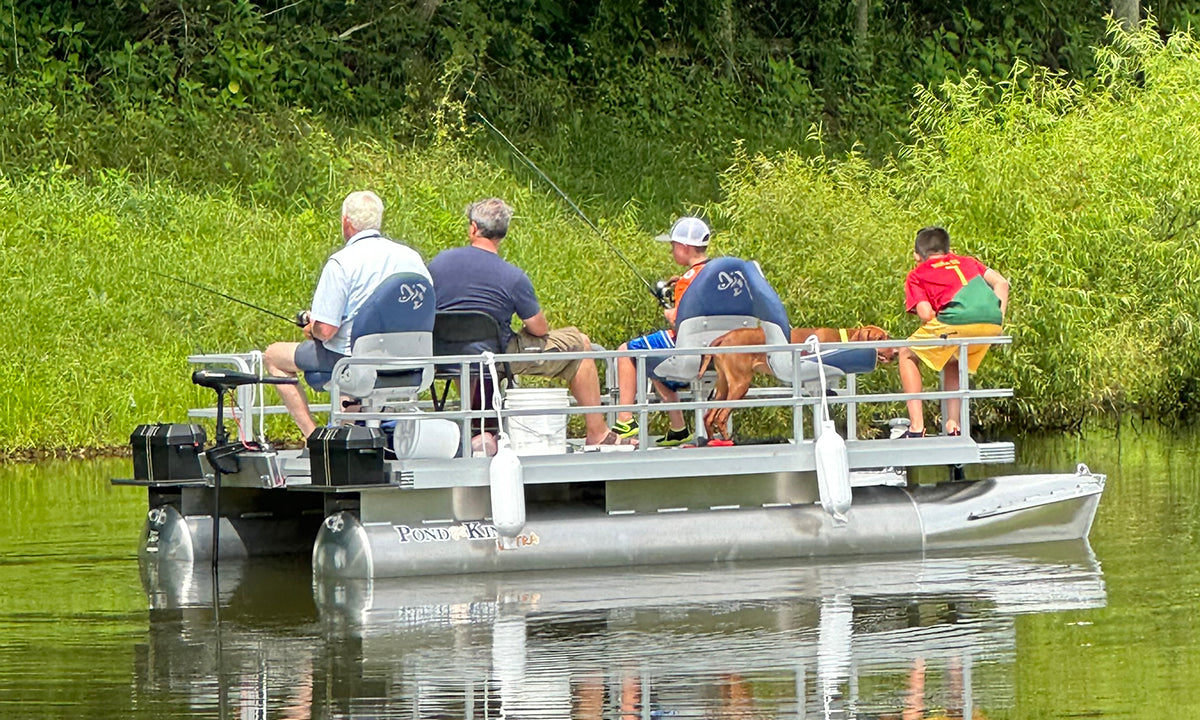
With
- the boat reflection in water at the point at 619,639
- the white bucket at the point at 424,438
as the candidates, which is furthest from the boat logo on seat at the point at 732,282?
the white bucket at the point at 424,438

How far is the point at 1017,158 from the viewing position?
2048 centimetres

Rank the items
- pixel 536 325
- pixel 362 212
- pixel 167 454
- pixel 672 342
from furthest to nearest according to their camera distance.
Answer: pixel 672 342 → pixel 167 454 → pixel 536 325 → pixel 362 212

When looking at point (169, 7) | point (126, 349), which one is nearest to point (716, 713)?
point (126, 349)

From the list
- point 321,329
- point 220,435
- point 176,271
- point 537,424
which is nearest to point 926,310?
point 537,424

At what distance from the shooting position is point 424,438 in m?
10.7

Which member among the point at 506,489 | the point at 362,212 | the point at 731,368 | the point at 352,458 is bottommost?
the point at 506,489

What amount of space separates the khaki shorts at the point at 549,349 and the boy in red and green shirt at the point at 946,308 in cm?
172

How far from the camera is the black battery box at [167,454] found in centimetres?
1180

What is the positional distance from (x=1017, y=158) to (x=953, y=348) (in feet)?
27.7

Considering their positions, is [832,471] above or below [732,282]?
below

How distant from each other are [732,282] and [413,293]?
1.70 meters

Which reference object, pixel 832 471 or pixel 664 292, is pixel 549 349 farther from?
pixel 832 471

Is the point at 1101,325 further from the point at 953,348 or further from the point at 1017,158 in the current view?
the point at 953,348

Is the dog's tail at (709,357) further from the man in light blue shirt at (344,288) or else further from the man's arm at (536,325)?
the man in light blue shirt at (344,288)
